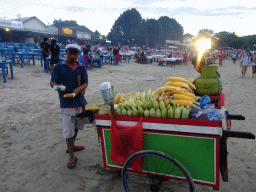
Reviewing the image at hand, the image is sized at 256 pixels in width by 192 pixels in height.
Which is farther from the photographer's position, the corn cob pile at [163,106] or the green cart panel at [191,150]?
the corn cob pile at [163,106]

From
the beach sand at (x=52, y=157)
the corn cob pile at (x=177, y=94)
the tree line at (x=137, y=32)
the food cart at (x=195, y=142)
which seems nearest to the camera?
the food cart at (x=195, y=142)

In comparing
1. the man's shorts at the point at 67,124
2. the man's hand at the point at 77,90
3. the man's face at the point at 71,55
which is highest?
the man's face at the point at 71,55

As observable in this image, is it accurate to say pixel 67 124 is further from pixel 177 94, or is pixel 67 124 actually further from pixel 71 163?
pixel 177 94

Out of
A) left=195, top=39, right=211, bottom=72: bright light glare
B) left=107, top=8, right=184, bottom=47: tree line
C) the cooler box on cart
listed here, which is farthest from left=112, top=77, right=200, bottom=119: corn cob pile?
left=107, top=8, right=184, bottom=47: tree line

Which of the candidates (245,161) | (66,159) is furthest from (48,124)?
(245,161)

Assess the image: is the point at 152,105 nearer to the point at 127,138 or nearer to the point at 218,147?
the point at 127,138

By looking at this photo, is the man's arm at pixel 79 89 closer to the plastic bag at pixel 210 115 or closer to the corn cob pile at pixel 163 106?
the corn cob pile at pixel 163 106

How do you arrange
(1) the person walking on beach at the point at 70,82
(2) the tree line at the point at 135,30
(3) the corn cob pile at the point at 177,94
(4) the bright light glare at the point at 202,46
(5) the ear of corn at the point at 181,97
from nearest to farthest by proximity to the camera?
(3) the corn cob pile at the point at 177,94
(5) the ear of corn at the point at 181,97
(1) the person walking on beach at the point at 70,82
(4) the bright light glare at the point at 202,46
(2) the tree line at the point at 135,30

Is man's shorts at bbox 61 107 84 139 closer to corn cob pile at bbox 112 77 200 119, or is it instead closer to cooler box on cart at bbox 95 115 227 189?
corn cob pile at bbox 112 77 200 119

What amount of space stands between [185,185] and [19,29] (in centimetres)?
3514

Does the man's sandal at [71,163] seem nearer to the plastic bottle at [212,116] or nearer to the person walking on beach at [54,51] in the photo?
the plastic bottle at [212,116]

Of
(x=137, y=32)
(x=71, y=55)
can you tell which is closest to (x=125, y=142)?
(x=71, y=55)

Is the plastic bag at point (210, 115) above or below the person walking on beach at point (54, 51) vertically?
below

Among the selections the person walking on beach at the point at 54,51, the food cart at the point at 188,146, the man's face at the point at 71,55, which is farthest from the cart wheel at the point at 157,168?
the person walking on beach at the point at 54,51
